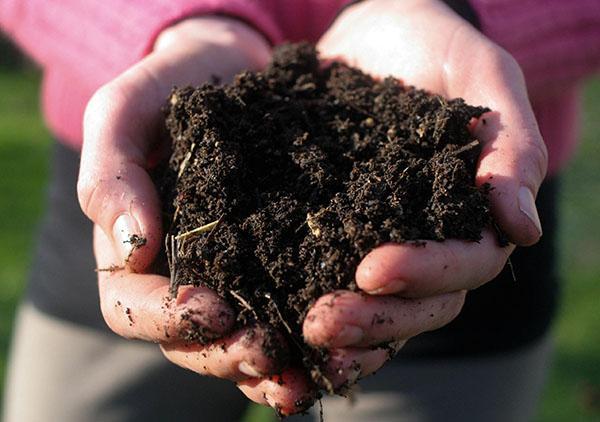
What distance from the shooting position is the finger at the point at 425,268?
58.2 inches

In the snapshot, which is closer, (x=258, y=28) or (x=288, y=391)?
(x=288, y=391)

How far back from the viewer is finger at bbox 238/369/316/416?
1510 mm

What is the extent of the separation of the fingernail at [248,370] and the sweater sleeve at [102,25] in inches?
46.7

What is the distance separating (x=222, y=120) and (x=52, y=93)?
1095mm

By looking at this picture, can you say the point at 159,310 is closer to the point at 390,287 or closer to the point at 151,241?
the point at 151,241

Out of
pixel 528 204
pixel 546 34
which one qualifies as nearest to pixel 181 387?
pixel 528 204

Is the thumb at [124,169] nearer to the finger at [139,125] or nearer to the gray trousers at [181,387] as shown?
the finger at [139,125]

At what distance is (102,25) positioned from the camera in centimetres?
239

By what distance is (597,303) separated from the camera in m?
4.52

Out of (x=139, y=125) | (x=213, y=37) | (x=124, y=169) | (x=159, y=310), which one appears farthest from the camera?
(x=213, y=37)

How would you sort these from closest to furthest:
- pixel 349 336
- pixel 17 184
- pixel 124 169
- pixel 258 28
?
pixel 349 336, pixel 124 169, pixel 258 28, pixel 17 184

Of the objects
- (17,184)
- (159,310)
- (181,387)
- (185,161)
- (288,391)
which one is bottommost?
(17,184)

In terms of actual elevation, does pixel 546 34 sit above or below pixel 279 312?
above

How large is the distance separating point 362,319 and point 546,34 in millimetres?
1340
